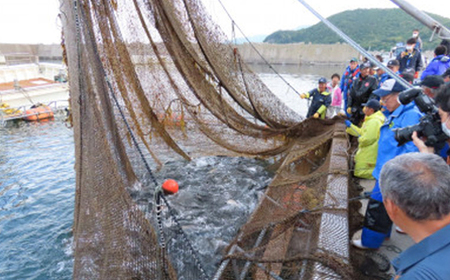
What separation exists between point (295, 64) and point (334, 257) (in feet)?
177

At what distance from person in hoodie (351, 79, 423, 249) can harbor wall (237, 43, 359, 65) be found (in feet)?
154

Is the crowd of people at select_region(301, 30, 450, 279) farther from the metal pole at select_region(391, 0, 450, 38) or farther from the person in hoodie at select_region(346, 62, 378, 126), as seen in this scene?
the person in hoodie at select_region(346, 62, 378, 126)

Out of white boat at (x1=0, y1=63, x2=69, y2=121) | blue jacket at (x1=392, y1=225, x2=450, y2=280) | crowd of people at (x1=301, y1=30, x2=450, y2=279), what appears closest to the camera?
blue jacket at (x1=392, y1=225, x2=450, y2=280)

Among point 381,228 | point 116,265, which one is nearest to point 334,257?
point 381,228

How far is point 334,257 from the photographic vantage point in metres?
2.12

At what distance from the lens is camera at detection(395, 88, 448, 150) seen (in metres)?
2.27

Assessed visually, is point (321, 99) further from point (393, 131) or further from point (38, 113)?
point (38, 113)

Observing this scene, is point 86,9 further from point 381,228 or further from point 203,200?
point 381,228

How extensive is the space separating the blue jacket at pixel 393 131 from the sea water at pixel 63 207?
68.1 inches

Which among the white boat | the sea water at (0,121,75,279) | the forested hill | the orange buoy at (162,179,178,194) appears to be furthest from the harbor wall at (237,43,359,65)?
the orange buoy at (162,179,178,194)

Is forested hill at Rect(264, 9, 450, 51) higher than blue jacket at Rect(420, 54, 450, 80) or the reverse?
higher

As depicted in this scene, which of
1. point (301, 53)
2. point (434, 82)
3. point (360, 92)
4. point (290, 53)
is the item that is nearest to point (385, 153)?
point (434, 82)

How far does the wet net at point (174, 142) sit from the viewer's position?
7.50 ft

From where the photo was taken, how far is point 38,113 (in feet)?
49.2
